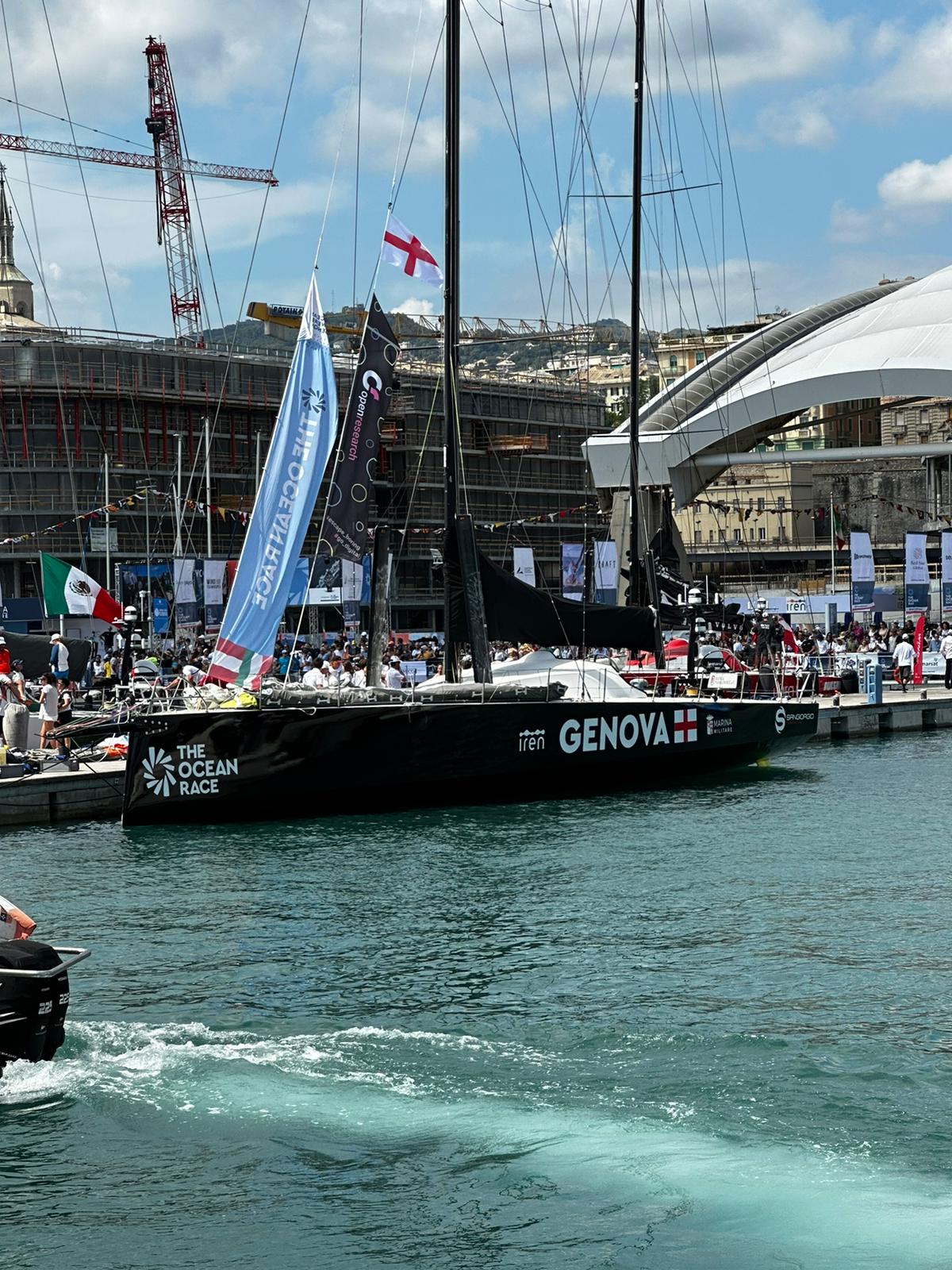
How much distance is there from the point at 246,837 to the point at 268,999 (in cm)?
884

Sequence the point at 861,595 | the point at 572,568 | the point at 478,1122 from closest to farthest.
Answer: the point at 478,1122 < the point at 861,595 < the point at 572,568

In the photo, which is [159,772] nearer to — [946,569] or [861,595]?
[861,595]

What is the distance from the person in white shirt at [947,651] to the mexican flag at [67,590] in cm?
2279

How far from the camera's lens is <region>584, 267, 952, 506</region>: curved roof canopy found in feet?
197

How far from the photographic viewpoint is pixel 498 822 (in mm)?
23828

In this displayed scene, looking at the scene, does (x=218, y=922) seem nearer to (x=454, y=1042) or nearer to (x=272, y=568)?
(x=454, y=1042)

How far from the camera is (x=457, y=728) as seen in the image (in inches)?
970

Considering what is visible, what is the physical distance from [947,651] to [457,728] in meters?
23.9

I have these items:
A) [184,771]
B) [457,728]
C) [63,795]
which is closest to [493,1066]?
[184,771]

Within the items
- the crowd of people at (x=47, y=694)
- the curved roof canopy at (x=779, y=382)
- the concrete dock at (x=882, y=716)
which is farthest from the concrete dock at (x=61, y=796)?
the curved roof canopy at (x=779, y=382)

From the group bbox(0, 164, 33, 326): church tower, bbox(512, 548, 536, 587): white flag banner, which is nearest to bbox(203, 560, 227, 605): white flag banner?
bbox(512, 548, 536, 587): white flag banner

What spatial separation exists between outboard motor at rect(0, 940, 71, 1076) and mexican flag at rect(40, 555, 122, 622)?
18.4m

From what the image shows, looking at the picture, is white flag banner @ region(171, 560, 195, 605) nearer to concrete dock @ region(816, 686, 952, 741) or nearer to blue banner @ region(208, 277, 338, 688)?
blue banner @ region(208, 277, 338, 688)

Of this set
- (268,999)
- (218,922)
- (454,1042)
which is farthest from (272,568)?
(454,1042)
